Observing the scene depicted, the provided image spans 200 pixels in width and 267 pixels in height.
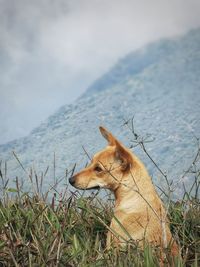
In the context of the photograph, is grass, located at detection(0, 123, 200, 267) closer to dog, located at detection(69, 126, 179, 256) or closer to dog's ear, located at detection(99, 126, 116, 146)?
dog, located at detection(69, 126, 179, 256)

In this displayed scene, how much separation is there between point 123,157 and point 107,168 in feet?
1.04

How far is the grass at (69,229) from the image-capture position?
14.9 feet

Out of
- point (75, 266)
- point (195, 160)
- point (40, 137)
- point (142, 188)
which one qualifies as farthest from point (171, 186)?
point (40, 137)

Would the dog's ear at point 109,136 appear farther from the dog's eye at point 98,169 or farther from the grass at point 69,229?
the grass at point 69,229

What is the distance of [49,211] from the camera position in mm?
6195

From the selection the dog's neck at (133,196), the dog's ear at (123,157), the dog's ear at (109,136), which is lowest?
the dog's neck at (133,196)

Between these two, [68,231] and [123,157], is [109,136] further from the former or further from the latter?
[68,231]

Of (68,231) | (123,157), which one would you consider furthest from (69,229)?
(123,157)

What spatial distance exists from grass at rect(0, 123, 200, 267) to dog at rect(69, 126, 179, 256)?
168 millimetres

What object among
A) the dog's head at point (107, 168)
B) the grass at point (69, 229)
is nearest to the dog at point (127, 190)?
the dog's head at point (107, 168)

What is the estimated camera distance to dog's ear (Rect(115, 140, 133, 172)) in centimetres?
620

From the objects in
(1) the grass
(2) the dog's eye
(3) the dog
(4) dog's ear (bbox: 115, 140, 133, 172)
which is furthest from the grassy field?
(4) dog's ear (bbox: 115, 140, 133, 172)

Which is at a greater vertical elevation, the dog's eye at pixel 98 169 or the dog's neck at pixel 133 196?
the dog's eye at pixel 98 169

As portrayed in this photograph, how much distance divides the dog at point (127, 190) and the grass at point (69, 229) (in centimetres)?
17
